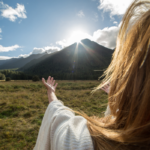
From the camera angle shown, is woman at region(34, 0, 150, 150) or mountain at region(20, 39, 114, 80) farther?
mountain at region(20, 39, 114, 80)

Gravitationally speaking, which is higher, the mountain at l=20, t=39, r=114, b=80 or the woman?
the mountain at l=20, t=39, r=114, b=80

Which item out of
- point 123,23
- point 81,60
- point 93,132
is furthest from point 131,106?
point 81,60

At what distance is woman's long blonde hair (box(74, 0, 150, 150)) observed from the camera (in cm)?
59

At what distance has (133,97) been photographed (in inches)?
24.7

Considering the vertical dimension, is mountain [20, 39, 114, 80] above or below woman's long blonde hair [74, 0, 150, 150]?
above

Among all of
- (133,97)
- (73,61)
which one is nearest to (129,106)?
(133,97)

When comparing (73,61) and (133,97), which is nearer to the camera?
(133,97)

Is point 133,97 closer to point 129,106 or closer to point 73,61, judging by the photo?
point 129,106

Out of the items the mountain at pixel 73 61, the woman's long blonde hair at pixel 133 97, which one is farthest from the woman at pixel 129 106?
the mountain at pixel 73 61

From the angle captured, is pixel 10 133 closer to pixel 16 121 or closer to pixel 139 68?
pixel 16 121

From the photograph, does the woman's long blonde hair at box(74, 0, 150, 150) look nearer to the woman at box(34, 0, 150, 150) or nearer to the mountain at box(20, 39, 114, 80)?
the woman at box(34, 0, 150, 150)

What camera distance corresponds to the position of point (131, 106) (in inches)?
25.3

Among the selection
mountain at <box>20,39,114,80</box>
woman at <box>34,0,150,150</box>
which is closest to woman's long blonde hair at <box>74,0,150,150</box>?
woman at <box>34,0,150,150</box>

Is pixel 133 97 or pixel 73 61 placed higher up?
pixel 73 61
